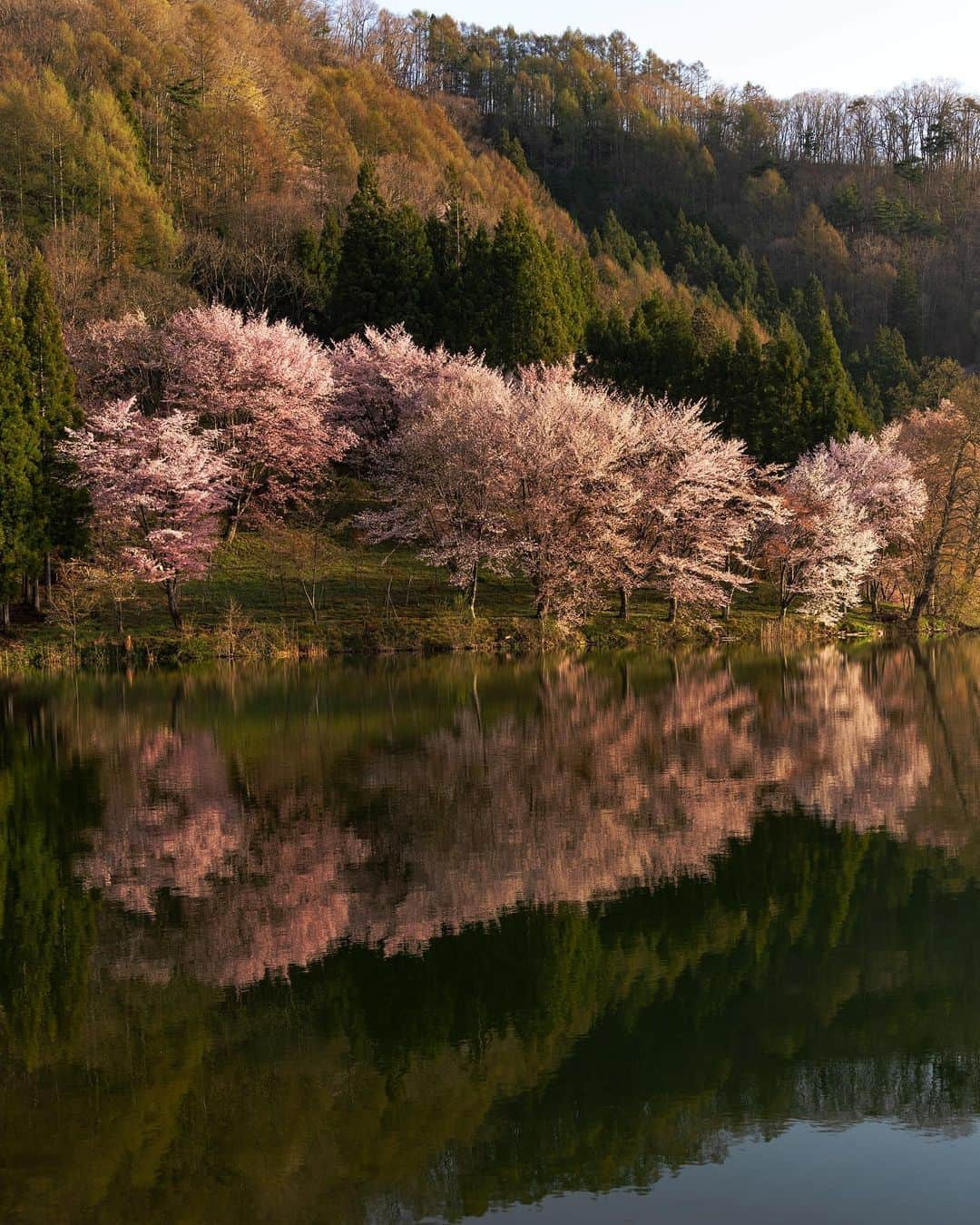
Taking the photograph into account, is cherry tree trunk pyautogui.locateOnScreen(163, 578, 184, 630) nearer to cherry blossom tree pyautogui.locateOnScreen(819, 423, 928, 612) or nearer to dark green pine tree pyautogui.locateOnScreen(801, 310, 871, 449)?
cherry blossom tree pyautogui.locateOnScreen(819, 423, 928, 612)

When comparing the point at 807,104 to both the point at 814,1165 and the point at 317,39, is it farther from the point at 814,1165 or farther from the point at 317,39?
the point at 814,1165

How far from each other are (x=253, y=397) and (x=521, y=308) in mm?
16294

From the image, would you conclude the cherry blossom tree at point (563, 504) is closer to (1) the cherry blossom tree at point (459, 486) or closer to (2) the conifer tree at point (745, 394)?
(1) the cherry blossom tree at point (459, 486)

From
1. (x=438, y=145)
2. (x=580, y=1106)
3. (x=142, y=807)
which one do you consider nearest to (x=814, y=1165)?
(x=580, y=1106)

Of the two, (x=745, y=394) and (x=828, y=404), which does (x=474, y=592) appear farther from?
(x=828, y=404)

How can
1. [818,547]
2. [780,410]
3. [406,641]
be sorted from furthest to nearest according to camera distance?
[780,410] < [818,547] < [406,641]

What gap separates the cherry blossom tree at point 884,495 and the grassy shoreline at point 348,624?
3592mm

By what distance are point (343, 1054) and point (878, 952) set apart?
178 inches

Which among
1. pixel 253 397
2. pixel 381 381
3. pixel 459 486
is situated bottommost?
pixel 459 486

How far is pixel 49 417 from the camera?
142 feet

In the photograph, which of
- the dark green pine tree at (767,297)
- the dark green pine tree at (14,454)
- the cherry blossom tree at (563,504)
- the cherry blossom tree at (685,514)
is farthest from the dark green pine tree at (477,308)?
the dark green pine tree at (767,297)

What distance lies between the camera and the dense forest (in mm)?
44719

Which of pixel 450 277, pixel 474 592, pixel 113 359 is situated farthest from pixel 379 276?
pixel 474 592

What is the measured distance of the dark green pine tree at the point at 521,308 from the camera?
199 feet
